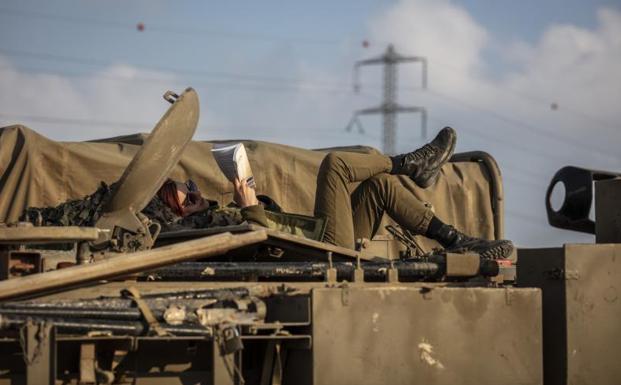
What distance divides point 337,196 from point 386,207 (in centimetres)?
68

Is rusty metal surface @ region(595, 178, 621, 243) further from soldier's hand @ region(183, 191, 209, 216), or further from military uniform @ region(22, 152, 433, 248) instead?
soldier's hand @ region(183, 191, 209, 216)

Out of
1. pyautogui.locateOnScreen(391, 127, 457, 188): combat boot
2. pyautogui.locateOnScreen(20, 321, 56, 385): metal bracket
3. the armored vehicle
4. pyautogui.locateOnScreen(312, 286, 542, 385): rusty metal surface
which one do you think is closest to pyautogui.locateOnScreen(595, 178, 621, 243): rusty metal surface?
the armored vehicle

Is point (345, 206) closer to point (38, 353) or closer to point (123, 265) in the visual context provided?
point (123, 265)

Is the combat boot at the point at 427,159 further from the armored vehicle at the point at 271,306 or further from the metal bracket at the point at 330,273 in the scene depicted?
the metal bracket at the point at 330,273

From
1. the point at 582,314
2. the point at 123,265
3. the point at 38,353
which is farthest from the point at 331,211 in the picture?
the point at 38,353

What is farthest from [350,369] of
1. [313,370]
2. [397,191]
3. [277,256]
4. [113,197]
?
[397,191]

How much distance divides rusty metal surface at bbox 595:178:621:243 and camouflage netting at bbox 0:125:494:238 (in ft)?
12.3

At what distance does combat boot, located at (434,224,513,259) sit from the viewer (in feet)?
24.7

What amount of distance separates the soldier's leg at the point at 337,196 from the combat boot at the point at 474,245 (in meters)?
0.65

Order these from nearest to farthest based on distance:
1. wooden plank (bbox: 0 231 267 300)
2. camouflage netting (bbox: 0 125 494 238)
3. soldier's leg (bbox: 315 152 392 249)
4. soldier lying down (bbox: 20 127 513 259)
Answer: wooden plank (bbox: 0 231 267 300), soldier lying down (bbox: 20 127 513 259), soldier's leg (bbox: 315 152 392 249), camouflage netting (bbox: 0 125 494 238)

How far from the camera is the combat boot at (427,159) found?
8570 mm

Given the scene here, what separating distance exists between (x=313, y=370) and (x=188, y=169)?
4.98 meters

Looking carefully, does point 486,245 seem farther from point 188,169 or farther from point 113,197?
point 188,169

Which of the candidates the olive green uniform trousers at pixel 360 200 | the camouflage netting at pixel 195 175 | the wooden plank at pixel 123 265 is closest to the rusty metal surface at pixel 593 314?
the wooden plank at pixel 123 265
